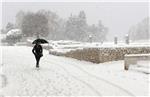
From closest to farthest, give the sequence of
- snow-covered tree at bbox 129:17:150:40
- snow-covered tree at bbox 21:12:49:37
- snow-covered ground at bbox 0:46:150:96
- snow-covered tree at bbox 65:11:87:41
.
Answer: snow-covered ground at bbox 0:46:150:96
snow-covered tree at bbox 21:12:49:37
snow-covered tree at bbox 65:11:87:41
snow-covered tree at bbox 129:17:150:40

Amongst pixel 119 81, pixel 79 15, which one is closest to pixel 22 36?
pixel 79 15

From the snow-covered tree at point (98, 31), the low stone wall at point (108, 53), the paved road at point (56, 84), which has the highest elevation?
the snow-covered tree at point (98, 31)

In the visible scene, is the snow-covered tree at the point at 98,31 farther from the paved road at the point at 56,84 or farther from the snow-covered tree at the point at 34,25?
the paved road at the point at 56,84

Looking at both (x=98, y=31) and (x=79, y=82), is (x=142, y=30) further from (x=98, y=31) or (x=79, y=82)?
(x=79, y=82)

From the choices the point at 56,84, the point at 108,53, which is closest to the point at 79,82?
the point at 56,84

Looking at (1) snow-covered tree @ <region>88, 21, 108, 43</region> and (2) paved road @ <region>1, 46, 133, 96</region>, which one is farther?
(1) snow-covered tree @ <region>88, 21, 108, 43</region>

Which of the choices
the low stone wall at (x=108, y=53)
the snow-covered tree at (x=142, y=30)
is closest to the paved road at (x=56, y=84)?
the low stone wall at (x=108, y=53)

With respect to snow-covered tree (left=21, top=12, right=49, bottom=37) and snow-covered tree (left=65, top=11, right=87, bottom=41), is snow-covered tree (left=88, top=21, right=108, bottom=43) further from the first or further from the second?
snow-covered tree (left=21, top=12, right=49, bottom=37)

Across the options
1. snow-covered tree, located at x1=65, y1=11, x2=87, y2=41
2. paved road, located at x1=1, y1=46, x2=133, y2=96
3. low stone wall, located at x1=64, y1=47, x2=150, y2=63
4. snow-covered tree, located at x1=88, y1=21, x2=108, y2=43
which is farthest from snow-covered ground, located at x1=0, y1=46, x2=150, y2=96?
snow-covered tree, located at x1=88, y1=21, x2=108, y2=43

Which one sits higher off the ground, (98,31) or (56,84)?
(98,31)

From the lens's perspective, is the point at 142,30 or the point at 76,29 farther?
the point at 142,30

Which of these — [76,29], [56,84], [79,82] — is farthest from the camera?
[76,29]

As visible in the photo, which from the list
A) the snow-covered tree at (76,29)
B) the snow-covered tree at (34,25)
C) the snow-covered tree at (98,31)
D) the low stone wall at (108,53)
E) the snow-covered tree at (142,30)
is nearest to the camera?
the low stone wall at (108,53)

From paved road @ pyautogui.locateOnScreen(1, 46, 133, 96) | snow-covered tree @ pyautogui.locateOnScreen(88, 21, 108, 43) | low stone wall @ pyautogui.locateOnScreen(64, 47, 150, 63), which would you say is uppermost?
snow-covered tree @ pyautogui.locateOnScreen(88, 21, 108, 43)
